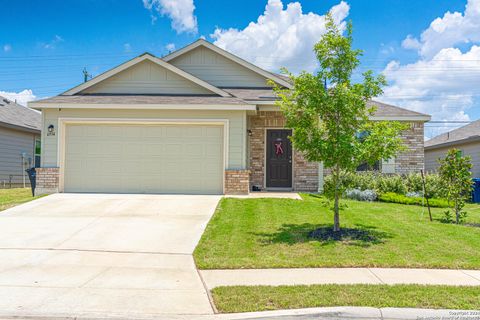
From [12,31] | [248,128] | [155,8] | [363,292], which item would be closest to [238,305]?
[363,292]

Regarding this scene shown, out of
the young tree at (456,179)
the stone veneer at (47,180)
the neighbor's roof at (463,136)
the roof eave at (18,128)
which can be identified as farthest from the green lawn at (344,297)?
the roof eave at (18,128)

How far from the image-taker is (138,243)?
781cm

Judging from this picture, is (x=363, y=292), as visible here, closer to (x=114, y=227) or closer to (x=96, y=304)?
(x=96, y=304)

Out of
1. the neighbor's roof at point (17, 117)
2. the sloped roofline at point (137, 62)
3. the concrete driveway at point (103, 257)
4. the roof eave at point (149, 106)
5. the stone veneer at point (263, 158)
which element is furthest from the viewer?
→ the neighbor's roof at point (17, 117)

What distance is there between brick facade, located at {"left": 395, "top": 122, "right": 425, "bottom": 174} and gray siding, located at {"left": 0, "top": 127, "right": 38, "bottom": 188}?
17.6m

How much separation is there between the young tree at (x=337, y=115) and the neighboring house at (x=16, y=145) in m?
15.8

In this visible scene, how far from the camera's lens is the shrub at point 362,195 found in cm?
1365

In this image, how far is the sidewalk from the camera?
18.0ft

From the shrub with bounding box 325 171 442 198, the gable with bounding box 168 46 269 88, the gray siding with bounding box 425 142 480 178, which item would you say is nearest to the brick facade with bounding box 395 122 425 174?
the shrub with bounding box 325 171 442 198

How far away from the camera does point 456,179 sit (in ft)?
32.4

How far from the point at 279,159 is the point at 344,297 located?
10.7 meters

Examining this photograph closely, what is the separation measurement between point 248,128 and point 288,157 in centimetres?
190

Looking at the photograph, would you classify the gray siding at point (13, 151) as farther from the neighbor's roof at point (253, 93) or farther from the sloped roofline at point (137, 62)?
the neighbor's roof at point (253, 93)

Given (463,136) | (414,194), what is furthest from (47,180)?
(463,136)
